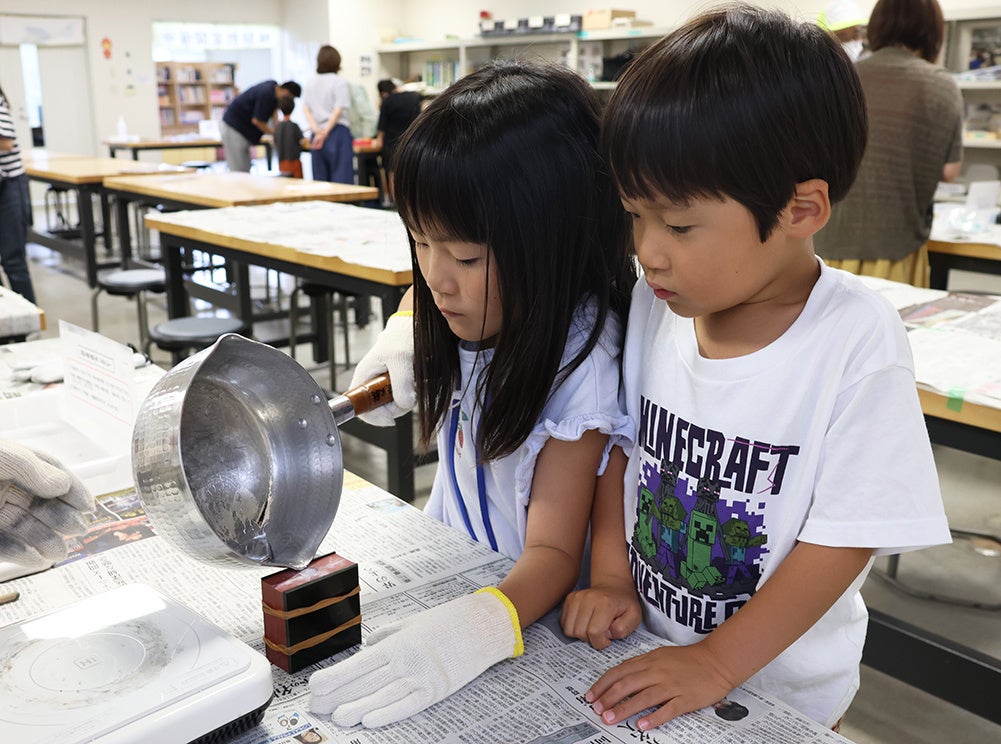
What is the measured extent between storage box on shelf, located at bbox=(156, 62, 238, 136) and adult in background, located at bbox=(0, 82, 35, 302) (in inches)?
325

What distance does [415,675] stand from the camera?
2.33ft

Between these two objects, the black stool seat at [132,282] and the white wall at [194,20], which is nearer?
the black stool seat at [132,282]

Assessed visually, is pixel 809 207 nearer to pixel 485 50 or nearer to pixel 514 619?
pixel 514 619

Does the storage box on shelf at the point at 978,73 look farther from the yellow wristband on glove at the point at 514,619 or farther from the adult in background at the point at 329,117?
the yellow wristband on glove at the point at 514,619

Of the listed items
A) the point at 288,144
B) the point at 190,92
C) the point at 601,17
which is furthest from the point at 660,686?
the point at 190,92

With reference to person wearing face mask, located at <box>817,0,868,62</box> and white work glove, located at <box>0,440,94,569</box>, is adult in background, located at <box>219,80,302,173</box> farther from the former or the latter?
white work glove, located at <box>0,440,94,569</box>

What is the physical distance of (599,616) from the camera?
32.9 inches

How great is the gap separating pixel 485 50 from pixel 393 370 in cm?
977

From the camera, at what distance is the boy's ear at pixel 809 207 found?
2.37 feet

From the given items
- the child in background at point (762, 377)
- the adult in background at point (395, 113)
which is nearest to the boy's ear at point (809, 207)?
the child in background at point (762, 377)

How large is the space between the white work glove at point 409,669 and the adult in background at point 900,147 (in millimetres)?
2142

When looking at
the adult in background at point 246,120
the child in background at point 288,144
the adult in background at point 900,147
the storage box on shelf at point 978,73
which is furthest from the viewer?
the adult in background at point 246,120

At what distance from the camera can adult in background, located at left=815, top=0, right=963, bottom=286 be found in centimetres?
249

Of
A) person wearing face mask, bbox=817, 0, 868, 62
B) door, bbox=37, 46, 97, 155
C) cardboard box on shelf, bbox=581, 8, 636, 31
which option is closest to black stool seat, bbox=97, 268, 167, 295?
person wearing face mask, bbox=817, 0, 868, 62
